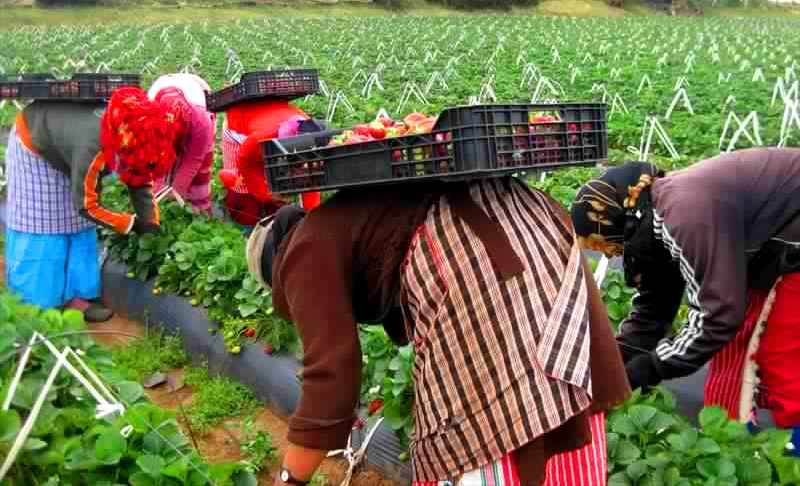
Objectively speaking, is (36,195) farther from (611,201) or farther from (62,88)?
(611,201)

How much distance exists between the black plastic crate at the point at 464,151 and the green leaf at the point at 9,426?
677 millimetres

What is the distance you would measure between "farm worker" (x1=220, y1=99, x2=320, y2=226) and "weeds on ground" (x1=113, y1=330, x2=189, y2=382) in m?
0.94

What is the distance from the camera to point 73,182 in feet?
13.1

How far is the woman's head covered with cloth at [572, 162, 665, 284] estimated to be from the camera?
2.22 meters

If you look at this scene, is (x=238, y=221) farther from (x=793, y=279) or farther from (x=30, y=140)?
(x=793, y=279)

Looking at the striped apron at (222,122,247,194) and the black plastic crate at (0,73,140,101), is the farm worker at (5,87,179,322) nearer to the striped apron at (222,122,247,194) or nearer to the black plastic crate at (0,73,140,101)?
the black plastic crate at (0,73,140,101)

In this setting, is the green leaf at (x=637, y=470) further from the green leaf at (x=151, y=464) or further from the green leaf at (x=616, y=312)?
the green leaf at (x=151, y=464)

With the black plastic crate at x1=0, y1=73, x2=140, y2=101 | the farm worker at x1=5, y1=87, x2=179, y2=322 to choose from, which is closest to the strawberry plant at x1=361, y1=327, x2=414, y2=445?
the farm worker at x1=5, y1=87, x2=179, y2=322

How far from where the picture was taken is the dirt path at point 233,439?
301 cm

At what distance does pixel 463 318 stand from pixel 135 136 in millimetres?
2695

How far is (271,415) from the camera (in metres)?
3.60

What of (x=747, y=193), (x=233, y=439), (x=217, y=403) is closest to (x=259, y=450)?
(x=233, y=439)

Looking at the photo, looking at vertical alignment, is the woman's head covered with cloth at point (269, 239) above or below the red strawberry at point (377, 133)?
below

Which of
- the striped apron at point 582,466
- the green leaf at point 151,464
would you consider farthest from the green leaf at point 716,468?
the green leaf at point 151,464
